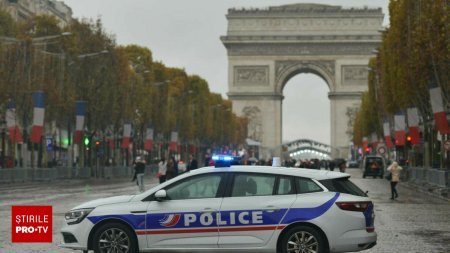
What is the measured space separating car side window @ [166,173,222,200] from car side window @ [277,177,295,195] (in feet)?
3.16

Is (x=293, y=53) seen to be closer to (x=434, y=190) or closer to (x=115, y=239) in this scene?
(x=434, y=190)

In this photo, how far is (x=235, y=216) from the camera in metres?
17.1

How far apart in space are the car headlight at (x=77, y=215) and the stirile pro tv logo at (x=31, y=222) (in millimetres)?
326

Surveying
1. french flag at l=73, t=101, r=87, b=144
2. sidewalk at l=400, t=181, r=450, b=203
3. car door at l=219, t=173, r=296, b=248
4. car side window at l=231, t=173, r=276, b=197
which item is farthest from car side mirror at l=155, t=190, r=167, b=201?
french flag at l=73, t=101, r=87, b=144

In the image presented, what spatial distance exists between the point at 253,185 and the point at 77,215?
2839 mm

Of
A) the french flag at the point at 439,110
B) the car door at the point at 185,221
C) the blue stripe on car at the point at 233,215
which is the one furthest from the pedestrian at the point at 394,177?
the car door at the point at 185,221

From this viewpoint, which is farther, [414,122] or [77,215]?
[414,122]

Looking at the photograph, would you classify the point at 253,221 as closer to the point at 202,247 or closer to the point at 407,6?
the point at 202,247

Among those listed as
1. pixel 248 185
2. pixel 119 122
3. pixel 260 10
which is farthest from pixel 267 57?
pixel 248 185

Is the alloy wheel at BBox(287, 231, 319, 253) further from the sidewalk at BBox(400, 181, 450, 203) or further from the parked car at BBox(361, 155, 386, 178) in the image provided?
the parked car at BBox(361, 155, 386, 178)

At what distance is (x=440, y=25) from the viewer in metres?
46.6

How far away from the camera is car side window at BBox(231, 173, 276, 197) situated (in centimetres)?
1738

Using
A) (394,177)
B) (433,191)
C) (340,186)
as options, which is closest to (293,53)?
(433,191)

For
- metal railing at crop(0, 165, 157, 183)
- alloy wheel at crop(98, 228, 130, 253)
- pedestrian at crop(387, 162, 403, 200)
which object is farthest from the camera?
metal railing at crop(0, 165, 157, 183)
